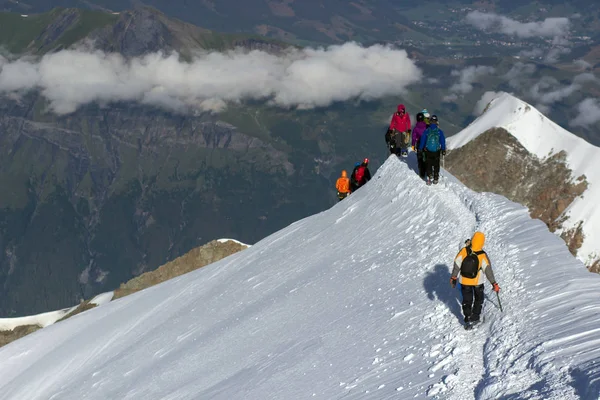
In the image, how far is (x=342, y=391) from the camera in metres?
16.3

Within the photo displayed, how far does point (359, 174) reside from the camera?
124 feet

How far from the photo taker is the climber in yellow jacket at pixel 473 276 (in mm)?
15648

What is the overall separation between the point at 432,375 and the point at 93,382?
18482mm

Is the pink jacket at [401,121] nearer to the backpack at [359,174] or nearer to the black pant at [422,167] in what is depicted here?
the black pant at [422,167]

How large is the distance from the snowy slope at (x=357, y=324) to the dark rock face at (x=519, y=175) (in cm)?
3404

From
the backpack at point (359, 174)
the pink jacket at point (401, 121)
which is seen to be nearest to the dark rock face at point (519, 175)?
the backpack at point (359, 174)

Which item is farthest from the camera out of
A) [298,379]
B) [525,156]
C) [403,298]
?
[525,156]

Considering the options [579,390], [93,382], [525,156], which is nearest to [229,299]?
[93,382]

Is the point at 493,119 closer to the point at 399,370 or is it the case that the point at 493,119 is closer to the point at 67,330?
the point at 67,330

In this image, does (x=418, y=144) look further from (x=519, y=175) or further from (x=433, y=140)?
(x=519, y=175)

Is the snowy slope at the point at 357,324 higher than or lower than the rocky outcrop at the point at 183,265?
lower

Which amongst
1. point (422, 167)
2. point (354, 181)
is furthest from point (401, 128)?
point (354, 181)

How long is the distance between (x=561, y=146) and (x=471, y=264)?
6591 cm

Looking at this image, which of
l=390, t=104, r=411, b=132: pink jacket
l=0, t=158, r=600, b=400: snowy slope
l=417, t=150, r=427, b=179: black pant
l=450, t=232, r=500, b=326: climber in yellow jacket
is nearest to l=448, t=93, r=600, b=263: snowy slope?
l=390, t=104, r=411, b=132: pink jacket
